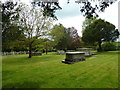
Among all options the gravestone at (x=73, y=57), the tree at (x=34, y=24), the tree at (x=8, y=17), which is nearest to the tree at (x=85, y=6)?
the tree at (x=8, y=17)

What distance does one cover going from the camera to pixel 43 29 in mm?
19438

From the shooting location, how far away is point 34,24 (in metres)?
19.2

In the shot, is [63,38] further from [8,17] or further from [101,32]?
[8,17]

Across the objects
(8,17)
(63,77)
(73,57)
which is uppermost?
(8,17)

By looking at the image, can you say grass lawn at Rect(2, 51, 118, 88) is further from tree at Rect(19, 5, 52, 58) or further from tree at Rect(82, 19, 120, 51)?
tree at Rect(82, 19, 120, 51)

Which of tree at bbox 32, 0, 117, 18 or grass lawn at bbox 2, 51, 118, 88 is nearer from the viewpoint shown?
grass lawn at bbox 2, 51, 118, 88

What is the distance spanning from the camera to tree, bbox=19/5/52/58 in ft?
61.0

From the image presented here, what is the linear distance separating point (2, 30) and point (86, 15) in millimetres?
6954

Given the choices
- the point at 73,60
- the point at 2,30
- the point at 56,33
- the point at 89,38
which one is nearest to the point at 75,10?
the point at 73,60

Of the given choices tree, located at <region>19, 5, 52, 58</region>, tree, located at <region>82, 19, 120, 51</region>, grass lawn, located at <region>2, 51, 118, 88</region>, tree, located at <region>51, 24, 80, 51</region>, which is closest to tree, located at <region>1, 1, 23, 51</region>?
grass lawn, located at <region>2, 51, 118, 88</region>

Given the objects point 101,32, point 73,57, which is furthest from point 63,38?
point 73,57

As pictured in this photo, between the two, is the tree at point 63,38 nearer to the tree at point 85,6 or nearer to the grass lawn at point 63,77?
the tree at point 85,6

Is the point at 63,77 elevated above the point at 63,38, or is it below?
below

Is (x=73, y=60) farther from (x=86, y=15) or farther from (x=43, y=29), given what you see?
(x=43, y=29)
